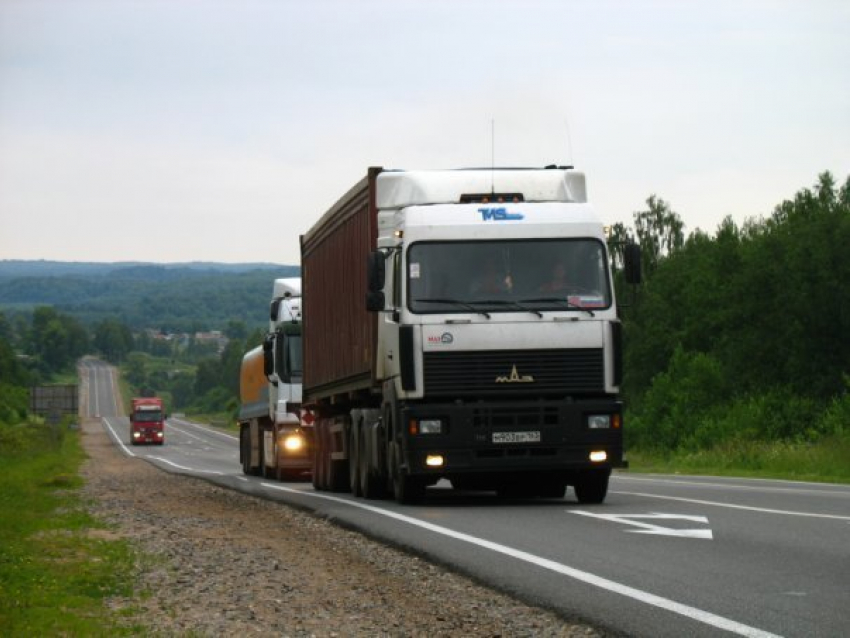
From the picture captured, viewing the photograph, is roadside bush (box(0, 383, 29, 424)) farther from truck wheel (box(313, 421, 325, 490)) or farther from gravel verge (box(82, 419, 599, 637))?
gravel verge (box(82, 419, 599, 637))

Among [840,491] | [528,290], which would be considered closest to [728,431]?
[840,491]

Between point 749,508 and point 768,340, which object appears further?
point 768,340

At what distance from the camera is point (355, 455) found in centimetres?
2370

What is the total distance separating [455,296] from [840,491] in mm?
6621

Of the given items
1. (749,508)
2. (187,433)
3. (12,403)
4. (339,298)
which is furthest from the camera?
(187,433)

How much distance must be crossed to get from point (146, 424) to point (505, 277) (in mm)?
90780

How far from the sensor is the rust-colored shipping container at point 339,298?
71.4 ft

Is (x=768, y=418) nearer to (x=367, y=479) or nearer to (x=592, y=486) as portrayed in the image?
(x=367, y=479)

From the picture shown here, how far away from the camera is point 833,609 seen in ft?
30.1

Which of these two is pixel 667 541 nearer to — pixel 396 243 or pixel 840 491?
pixel 396 243

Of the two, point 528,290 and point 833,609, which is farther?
point 528,290

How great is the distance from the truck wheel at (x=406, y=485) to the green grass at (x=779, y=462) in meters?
9.47

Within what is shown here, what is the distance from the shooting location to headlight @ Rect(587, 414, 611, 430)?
19406 mm

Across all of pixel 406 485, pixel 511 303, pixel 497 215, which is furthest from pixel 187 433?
pixel 511 303
